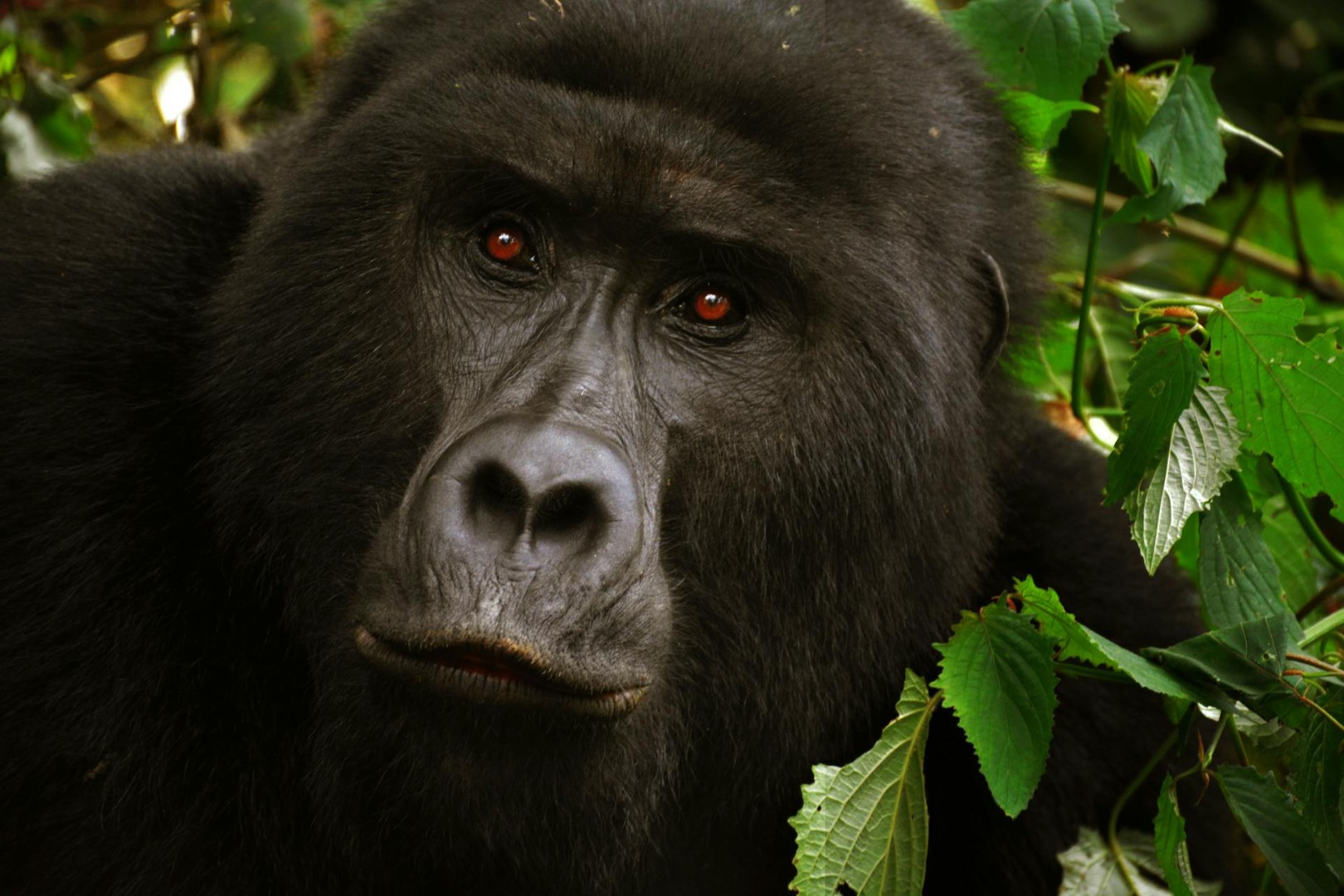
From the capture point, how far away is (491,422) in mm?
2656

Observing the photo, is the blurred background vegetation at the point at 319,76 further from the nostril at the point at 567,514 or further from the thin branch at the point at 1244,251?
the nostril at the point at 567,514

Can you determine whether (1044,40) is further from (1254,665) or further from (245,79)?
(245,79)

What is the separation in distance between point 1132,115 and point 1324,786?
1.75 metres

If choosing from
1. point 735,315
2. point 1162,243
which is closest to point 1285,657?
point 735,315

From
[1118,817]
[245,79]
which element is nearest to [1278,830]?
[1118,817]

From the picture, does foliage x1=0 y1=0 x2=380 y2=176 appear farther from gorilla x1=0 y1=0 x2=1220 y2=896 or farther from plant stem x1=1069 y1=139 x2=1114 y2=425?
plant stem x1=1069 y1=139 x2=1114 y2=425

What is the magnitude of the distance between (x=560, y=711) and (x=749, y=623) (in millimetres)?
645

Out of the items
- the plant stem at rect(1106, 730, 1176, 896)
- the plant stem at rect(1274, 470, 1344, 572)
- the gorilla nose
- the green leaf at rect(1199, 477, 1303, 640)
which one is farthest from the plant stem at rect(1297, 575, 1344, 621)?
the gorilla nose

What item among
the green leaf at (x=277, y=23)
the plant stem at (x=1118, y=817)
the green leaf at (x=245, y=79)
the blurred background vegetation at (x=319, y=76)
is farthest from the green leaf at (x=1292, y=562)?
the green leaf at (x=245, y=79)

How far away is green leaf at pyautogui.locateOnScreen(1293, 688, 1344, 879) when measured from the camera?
276 cm

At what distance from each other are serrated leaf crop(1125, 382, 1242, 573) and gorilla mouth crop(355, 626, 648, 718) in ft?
3.83

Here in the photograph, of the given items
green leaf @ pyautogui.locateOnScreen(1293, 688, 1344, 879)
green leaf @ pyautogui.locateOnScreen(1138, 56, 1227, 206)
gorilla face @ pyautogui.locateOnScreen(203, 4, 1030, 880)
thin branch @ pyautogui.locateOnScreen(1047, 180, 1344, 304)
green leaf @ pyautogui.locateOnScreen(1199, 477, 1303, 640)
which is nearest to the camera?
green leaf @ pyautogui.locateOnScreen(1293, 688, 1344, 879)

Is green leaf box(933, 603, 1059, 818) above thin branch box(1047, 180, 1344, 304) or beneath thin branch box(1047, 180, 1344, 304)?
above

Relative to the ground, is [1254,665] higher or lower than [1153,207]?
lower
